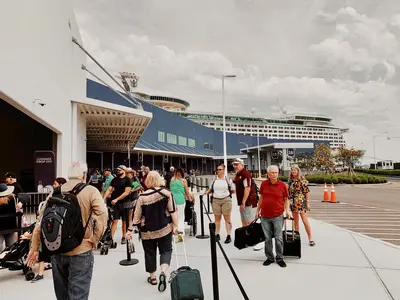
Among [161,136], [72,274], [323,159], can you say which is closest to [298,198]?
[72,274]

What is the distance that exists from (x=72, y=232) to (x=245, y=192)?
3986mm

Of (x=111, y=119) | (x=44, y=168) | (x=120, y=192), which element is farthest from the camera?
(x=111, y=119)

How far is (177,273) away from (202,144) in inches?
2549

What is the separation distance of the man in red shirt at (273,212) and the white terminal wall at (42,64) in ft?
18.8

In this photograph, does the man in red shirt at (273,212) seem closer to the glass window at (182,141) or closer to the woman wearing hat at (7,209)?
the woman wearing hat at (7,209)

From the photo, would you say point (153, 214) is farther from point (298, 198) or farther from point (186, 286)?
point (298, 198)

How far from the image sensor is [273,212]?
481 centimetres

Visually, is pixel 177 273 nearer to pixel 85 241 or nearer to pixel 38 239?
pixel 85 241

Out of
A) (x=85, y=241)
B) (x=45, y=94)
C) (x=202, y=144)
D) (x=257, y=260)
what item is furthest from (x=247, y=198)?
(x=202, y=144)

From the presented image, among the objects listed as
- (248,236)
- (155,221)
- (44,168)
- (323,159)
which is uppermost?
(323,159)

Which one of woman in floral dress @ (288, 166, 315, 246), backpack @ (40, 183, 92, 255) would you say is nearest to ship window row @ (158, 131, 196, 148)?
woman in floral dress @ (288, 166, 315, 246)

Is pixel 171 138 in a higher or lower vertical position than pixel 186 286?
higher

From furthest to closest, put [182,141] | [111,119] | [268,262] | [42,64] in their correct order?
[182,141] < [111,119] < [42,64] < [268,262]

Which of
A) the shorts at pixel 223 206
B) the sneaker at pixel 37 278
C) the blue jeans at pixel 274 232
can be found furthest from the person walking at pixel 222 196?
the sneaker at pixel 37 278
